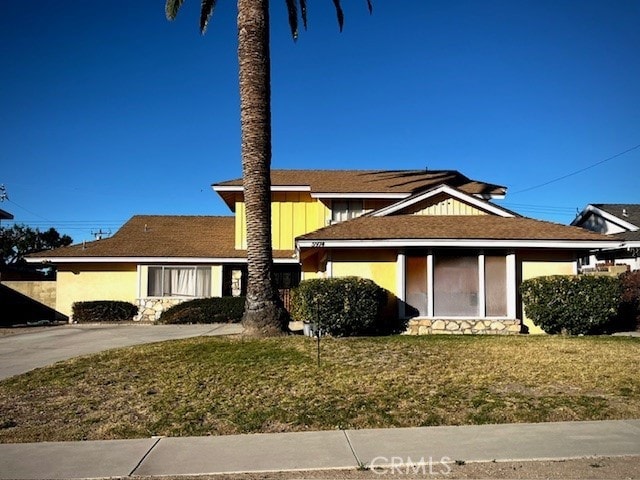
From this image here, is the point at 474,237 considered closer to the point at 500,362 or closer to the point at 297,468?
the point at 500,362

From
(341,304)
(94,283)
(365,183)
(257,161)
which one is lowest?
(341,304)

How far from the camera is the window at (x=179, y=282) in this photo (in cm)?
2517


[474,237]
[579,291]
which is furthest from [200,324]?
[579,291]

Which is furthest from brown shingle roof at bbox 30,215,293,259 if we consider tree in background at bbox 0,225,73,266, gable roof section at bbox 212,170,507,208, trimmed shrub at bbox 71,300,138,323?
tree in background at bbox 0,225,73,266

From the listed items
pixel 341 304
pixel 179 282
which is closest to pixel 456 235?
pixel 341 304

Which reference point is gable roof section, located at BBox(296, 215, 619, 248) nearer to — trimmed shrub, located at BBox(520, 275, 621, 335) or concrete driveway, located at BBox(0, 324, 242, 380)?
trimmed shrub, located at BBox(520, 275, 621, 335)

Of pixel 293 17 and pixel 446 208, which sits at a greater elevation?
pixel 293 17

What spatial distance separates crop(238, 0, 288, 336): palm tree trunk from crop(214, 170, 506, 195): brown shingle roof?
9.13 metres

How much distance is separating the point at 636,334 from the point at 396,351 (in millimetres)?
7796

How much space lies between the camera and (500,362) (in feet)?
36.6

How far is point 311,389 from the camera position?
9.30 m

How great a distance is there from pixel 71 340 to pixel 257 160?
24.5 feet

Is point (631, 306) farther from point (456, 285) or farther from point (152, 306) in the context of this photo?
point (152, 306)

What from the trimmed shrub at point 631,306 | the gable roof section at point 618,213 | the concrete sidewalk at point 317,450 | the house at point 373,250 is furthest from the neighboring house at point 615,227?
the concrete sidewalk at point 317,450
